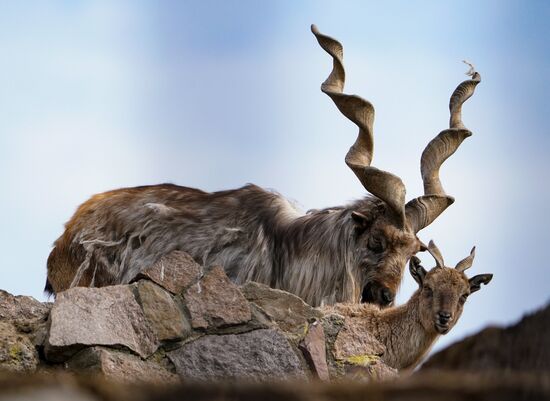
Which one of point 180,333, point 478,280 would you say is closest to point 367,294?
point 478,280

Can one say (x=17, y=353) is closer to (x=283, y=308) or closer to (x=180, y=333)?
(x=180, y=333)

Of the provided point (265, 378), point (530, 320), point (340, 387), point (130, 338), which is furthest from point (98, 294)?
point (340, 387)

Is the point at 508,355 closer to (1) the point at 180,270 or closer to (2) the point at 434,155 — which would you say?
(1) the point at 180,270

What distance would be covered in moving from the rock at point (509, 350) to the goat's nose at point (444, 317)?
5675mm

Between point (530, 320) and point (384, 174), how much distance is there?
781cm

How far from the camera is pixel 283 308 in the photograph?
9.02 metres

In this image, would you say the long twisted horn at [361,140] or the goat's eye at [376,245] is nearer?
the goat's eye at [376,245]

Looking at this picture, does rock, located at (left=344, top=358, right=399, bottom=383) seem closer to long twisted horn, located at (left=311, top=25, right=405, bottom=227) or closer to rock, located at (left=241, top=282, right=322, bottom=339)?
rock, located at (left=241, top=282, right=322, bottom=339)

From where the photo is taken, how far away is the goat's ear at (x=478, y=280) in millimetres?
11750

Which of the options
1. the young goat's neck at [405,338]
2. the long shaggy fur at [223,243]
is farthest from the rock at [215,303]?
the long shaggy fur at [223,243]

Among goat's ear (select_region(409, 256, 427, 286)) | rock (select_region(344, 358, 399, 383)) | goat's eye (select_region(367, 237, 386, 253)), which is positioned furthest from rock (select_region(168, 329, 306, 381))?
goat's eye (select_region(367, 237, 386, 253))

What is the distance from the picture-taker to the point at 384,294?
1262cm

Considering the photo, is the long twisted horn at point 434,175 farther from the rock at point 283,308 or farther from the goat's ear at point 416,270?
the rock at point 283,308

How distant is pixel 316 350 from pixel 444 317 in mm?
2635
